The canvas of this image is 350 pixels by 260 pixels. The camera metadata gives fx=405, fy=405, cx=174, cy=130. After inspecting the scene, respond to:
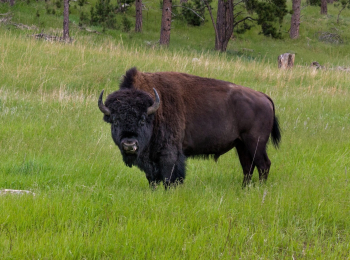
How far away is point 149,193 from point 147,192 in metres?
0.04

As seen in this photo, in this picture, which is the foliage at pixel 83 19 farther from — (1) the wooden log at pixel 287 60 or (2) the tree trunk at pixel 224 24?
(1) the wooden log at pixel 287 60

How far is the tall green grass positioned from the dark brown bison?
0.45 meters

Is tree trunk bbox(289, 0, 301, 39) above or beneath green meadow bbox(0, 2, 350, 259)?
above

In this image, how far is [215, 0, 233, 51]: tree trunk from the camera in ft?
68.6

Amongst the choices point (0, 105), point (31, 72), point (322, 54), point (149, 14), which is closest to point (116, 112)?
point (0, 105)

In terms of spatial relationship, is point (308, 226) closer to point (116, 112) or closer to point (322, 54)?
point (116, 112)

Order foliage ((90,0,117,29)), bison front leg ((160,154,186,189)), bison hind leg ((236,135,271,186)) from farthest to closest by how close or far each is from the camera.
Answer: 1. foliage ((90,0,117,29))
2. bison hind leg ((236,135,271,186))
3. bison front leg ((160,154,186,189))

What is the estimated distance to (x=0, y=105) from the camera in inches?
370

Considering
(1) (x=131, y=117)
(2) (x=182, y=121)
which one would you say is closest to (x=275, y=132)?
(2) (x=182, y=121)

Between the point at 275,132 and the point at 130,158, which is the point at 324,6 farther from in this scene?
the point at 130,158

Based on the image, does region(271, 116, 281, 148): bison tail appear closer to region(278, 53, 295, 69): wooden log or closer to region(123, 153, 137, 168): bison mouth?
region(123, 153, 137, 168): bison mouth

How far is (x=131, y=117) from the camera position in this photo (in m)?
5.43

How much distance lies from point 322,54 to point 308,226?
83.0 feet

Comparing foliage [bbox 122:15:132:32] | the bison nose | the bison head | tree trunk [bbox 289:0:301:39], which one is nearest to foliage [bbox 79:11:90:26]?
foliage [bbox 122:15:132:32]
